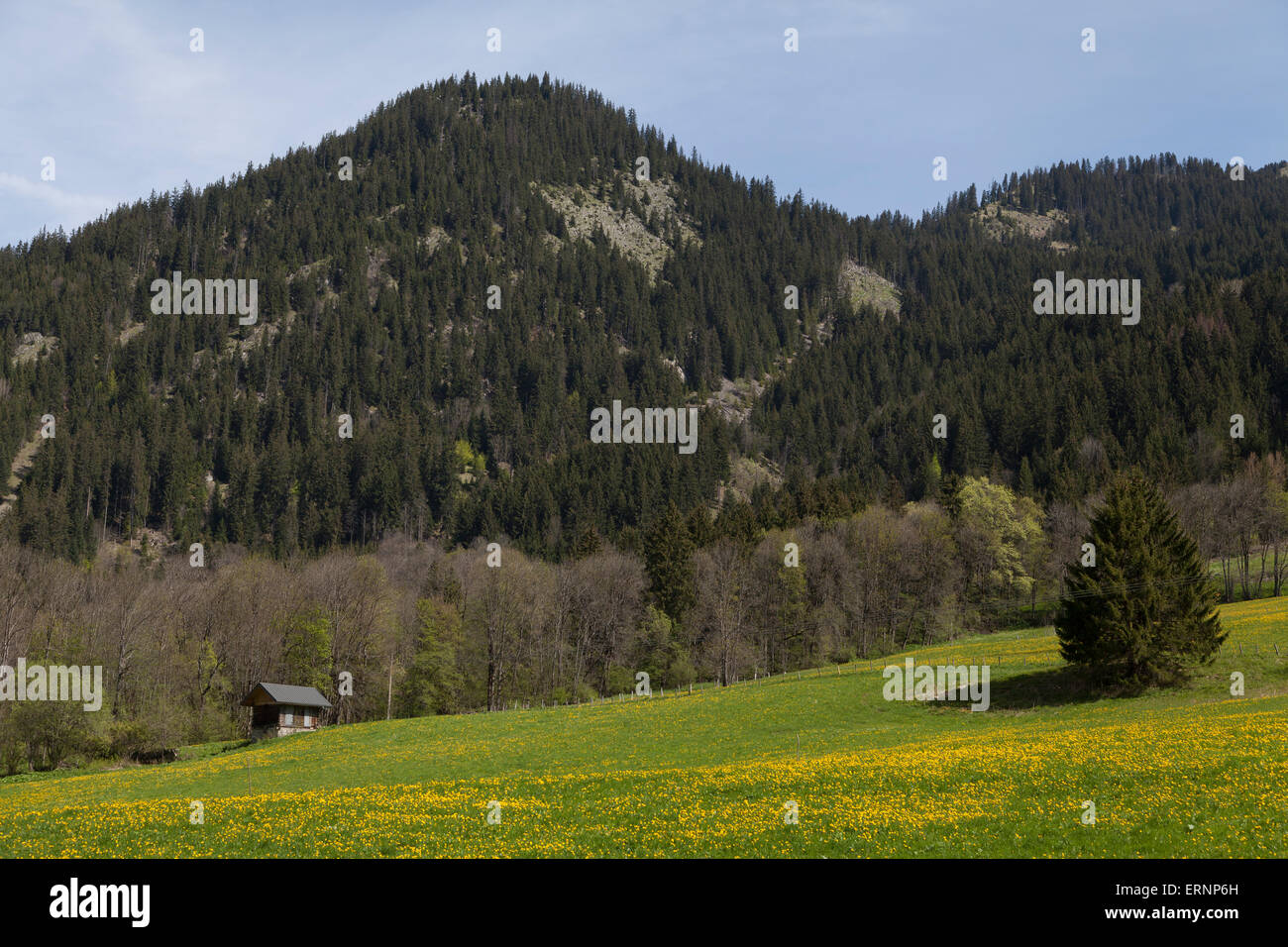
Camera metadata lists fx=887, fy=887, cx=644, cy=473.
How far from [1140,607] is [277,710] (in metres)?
60.4

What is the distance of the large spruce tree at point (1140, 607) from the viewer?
49438 mm

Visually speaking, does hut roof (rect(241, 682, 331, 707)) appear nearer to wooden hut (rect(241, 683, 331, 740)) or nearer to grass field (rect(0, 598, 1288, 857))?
wooden hut (rect(241, 683, 331, 740))

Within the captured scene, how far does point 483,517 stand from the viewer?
195m

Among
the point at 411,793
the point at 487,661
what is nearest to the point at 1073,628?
the point at 411,793

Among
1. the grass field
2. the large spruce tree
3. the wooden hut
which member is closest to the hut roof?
the wooden hut

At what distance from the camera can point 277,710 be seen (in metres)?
68.8

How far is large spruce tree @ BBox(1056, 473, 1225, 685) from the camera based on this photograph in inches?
1946

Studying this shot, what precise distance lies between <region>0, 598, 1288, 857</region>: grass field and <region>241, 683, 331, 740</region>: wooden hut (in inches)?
531

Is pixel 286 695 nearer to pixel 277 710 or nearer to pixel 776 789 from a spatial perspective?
pixel 277 710

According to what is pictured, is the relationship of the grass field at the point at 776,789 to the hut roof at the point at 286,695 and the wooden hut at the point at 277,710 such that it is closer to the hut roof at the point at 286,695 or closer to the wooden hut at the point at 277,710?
the wooden hut at the point at 277,710

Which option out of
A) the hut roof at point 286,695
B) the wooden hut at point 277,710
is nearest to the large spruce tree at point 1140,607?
the wooden hut at point 277,710

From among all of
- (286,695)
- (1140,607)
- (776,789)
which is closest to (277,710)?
(286,695)

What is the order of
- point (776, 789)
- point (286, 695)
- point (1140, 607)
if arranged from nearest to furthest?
point (776, 789), point (1140, 607), point (286, 695)
